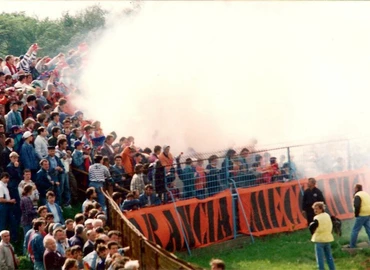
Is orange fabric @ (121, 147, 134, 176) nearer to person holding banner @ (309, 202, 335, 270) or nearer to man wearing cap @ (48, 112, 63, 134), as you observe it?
man wearing cap @ (48, 112, 63, 134)

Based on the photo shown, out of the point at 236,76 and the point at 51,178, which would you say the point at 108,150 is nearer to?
the point at 51,178

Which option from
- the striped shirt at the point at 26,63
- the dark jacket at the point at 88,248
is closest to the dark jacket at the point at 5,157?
the dark jacket at the point at 88,248

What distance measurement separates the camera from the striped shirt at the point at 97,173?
20422 mm

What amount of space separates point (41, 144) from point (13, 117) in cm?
112

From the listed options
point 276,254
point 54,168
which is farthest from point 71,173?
point 276,254

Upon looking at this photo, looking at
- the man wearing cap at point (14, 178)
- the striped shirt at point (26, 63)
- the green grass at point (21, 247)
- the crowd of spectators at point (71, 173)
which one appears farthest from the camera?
the striped shirt at point (26, 63)

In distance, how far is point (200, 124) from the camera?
93.5 ft

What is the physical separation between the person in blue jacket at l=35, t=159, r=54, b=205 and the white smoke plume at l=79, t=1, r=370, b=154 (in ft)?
24.4

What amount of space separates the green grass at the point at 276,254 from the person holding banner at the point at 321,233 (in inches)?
40.3

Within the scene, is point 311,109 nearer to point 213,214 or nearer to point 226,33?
point 226,33

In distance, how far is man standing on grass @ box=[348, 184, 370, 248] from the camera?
20.3 m

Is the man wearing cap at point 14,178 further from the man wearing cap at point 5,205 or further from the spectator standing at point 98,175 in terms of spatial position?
the spectator standing at point 98,175

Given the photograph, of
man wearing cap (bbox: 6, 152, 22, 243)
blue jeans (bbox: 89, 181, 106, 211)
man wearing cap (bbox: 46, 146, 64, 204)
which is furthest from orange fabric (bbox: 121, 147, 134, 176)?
man wearing cap (bbox: 6, 152, 22, 243)

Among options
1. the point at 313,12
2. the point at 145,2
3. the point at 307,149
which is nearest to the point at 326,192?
the point at 307,149
